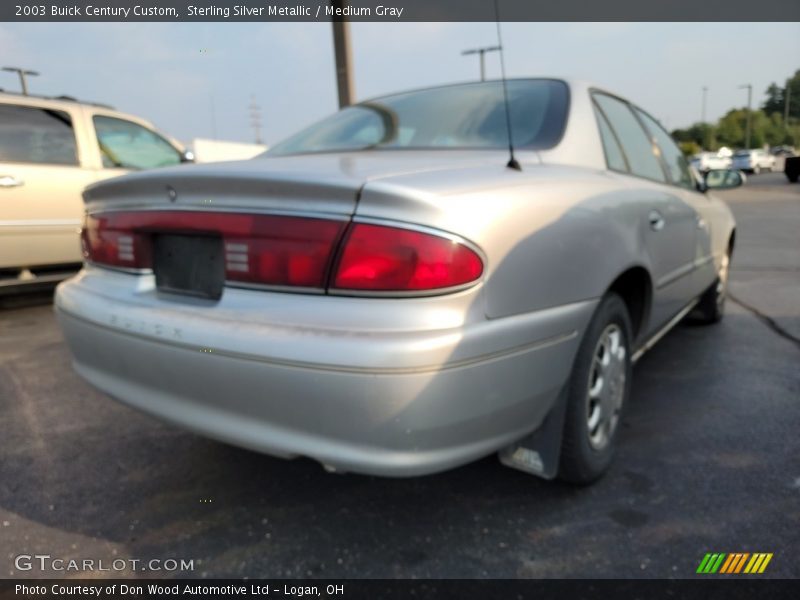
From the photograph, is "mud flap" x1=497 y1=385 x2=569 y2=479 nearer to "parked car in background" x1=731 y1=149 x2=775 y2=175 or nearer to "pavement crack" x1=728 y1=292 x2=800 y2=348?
"pavement crack" x1=728 y1=292 x2=800 y2=348

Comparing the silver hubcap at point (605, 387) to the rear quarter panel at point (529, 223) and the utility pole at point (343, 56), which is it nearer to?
the rear quarter panel at point (529, 223)

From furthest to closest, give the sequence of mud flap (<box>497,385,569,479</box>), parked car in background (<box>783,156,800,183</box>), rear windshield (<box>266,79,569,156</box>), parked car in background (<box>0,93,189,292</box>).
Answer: parked car in background (<box>783,156,800,183</box>) → parked car in background (<box>0,93,189,292</box>) → rear windshield (<box>266,79,569,156</box>) → mud flap (<box>497,385,569,479</box>)

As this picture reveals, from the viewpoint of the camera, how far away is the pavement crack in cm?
409

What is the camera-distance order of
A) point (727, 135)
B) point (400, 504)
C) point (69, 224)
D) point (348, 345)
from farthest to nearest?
point (727, 135) → point (69, 224) → point (400, 504) → point (348, 345)

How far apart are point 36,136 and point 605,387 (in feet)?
16.6

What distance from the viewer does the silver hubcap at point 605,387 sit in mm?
2229

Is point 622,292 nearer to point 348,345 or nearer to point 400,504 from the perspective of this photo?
point 400,504

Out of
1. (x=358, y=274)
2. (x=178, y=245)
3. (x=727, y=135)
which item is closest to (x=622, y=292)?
(x=358, y=274)

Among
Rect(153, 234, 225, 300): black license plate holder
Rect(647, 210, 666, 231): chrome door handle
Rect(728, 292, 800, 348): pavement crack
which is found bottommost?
Rect(728, 292, 800, 348): pavement crack

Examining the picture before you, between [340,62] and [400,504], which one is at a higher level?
[340,62]

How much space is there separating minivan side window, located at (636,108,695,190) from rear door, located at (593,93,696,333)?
→ 0.37 ft

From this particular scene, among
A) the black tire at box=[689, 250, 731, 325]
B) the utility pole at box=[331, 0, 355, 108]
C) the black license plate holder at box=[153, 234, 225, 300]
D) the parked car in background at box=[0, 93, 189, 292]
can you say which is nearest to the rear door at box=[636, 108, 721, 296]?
the black tire at box=[689, 250, 731, 325]

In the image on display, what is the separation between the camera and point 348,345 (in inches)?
60.0

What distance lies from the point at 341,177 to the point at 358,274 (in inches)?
10.8
